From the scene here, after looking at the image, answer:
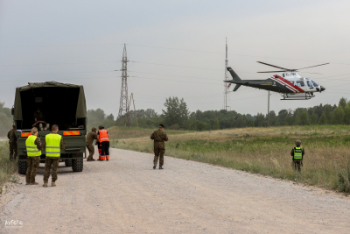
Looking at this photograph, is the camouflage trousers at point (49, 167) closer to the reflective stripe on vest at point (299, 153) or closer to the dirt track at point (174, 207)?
the dirt track at point (174, 207)

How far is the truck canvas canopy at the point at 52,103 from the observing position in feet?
50.2

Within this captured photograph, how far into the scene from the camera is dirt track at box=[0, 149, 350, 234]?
6.62m

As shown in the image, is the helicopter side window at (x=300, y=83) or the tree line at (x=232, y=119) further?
the tree line at (x=232, y=119)

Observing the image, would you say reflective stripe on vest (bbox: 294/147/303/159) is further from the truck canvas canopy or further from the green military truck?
the truck canvas canopy

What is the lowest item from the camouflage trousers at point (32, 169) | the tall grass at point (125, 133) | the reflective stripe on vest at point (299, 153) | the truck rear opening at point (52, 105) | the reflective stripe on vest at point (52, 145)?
the tall grass at point (125, 133)

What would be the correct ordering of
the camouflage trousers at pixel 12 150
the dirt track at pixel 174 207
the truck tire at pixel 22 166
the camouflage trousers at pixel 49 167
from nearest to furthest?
the dirt track at pixel 174 207, the camouflage trousers at pixel 49 167, the truck tire at pixel 22 166, the camouflage trousers at pixel 12 150

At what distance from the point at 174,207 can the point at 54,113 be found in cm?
1124

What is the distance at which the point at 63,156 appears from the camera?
1471 cm

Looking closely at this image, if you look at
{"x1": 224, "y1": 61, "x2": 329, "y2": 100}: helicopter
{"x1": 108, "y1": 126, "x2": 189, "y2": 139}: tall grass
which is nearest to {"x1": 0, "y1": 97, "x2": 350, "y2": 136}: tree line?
{"x1": 108, "y1": 126, "x2": 189, "y2": 139}: tall grass

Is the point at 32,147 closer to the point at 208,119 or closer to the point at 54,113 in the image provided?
the point at 54,113

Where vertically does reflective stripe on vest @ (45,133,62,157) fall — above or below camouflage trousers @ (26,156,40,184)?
above

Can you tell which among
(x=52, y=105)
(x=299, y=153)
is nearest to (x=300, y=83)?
(x=299, y=153)

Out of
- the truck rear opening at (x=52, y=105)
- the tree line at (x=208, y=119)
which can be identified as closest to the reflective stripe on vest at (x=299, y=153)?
the truck rear opening at (x=52, y=105)

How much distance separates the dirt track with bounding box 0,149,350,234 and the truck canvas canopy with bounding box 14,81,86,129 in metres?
3.86
